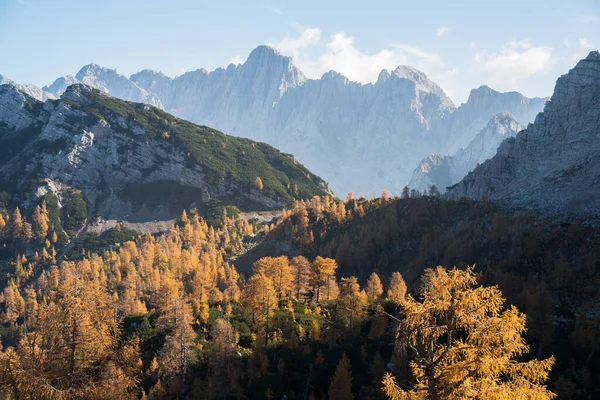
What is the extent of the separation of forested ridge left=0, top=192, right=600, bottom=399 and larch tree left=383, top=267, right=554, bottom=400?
6cm

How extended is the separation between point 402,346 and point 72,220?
214m

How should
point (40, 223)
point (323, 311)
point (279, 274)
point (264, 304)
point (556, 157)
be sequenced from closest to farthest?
point (264, 304) → point (323, 311) → point (279, 274) → point (556, 157) → point (40, 223)

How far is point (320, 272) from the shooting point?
3017 inches

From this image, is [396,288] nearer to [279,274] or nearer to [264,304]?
[279,274]

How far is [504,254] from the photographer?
8688 cm

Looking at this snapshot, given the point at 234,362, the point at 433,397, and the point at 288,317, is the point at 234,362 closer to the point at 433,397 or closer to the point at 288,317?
the point at 288,317

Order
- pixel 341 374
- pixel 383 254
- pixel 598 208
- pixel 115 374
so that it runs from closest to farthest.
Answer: pixel 115 374, pixel 341 374, pixel 598 208, pixel 383 254

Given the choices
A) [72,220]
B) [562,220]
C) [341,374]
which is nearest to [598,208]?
[562,220]

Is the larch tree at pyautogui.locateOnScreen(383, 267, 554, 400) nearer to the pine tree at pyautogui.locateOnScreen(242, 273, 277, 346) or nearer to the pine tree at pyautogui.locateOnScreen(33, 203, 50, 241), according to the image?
the pine tree at pyautogui.locateOnScreen(242, 273, 277, 346)

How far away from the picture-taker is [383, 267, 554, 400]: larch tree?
11477mm

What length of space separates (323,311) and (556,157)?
403 feet

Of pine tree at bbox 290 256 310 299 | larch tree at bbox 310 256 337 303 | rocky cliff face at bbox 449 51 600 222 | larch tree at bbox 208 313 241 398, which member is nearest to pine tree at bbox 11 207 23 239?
pine tree at bbox 290 256 310 299

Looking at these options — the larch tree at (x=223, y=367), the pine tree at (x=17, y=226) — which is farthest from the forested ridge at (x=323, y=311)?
the pine tree at (x=17, y=226)

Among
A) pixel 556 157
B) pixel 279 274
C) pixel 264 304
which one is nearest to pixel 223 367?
pixel 264 304
